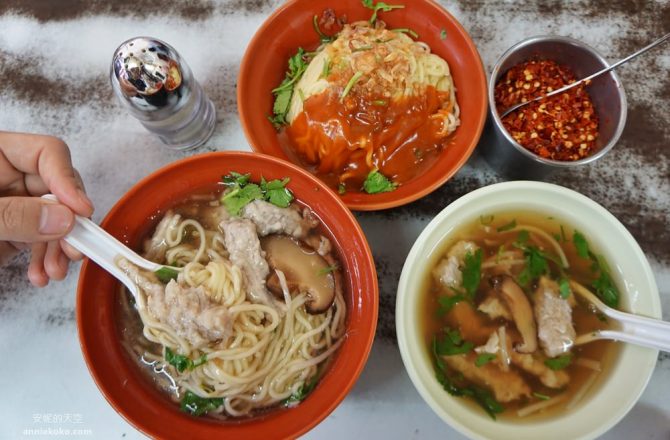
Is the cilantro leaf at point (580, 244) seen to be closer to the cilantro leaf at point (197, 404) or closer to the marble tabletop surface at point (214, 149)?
the marble tabletop surface at point (214, 149)

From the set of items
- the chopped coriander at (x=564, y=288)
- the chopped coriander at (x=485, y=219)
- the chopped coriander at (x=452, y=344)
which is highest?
the chopped coriander at (x=485, y=219)

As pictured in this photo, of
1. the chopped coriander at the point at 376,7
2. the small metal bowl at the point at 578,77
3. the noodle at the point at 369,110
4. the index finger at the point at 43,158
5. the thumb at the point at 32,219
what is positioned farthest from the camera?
the chopped coriander at the point at 376,7

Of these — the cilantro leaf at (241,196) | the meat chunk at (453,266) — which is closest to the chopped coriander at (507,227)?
the meat chunk at (453,266)

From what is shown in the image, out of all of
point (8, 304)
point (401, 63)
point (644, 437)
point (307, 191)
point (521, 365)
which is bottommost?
point (644, 437)

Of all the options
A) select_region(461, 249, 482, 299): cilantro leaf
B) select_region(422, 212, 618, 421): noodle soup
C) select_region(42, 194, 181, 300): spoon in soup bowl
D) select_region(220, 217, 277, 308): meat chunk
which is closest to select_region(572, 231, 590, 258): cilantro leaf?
select_region(422, 212, 618, 421): noodle soup

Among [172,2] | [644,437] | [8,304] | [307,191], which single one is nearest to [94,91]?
[172,2]

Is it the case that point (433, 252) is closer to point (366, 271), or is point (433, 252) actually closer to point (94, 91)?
point (366, 271)

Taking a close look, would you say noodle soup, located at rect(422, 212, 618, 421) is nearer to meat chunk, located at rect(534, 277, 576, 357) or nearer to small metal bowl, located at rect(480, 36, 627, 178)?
meat chunk, located at rect(534, 277, 576, 357)

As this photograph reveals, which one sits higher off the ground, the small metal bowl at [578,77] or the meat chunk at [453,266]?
the small metal bowl at [578,77]
